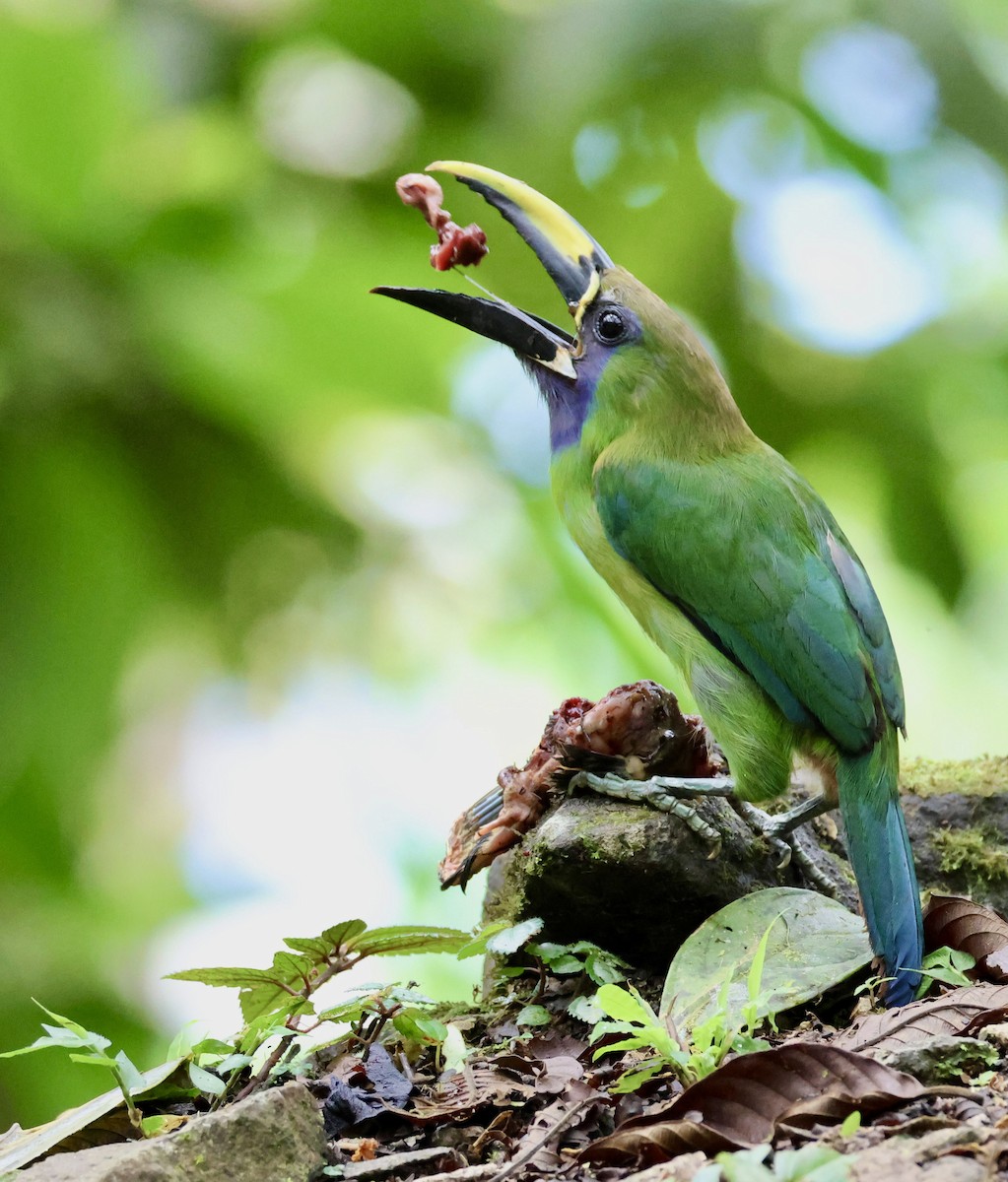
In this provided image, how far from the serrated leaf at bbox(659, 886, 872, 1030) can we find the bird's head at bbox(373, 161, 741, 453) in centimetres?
137

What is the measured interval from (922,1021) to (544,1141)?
76 cm

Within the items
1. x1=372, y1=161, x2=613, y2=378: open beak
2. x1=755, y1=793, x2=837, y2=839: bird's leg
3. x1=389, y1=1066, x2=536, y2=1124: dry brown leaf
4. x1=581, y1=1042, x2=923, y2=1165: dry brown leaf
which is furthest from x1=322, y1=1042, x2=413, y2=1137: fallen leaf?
x1=372, y1=161, x2=613, y2=378: open beak

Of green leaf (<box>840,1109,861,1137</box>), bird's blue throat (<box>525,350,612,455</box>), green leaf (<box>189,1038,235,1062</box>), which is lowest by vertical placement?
green leaf (<box>189,1038,235,1062</box>)

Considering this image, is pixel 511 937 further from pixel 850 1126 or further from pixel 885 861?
pixel 850 1126

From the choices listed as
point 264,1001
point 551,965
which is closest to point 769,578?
point 551,965

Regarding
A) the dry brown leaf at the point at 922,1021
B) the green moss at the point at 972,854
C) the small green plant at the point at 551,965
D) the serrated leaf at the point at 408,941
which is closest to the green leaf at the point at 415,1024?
the serrated leaf at the point at 408,941

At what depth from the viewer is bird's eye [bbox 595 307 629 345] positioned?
3.73m

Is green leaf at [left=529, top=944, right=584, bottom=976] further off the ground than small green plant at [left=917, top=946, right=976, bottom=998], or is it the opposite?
small green plant at [left=917, top=946, right=976, bottom=998]

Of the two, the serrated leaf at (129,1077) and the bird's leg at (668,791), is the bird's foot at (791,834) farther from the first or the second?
the serrated leaf at (129,1077)

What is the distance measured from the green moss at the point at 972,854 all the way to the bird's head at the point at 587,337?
1.34 metres

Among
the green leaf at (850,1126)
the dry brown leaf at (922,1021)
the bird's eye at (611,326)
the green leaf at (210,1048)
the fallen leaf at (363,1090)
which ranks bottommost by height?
the fallen leaf at (363,1090)

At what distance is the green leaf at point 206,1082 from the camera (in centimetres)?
231

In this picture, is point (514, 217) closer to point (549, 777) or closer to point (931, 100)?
point (549, 777)

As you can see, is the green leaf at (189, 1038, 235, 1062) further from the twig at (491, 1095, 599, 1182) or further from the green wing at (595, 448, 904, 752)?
the green wing at (595, 448, 904, 752)
